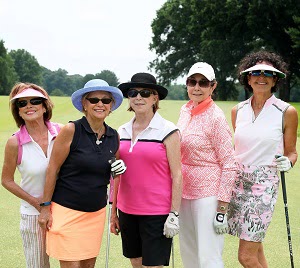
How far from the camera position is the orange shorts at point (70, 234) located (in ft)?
11.0

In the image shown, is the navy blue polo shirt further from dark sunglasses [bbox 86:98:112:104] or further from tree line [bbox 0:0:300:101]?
tree line [bbox 0:0:300:101]

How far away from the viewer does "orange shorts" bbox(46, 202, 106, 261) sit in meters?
3.34

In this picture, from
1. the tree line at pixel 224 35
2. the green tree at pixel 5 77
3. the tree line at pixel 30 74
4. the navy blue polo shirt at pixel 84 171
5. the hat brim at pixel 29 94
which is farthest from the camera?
the tree line at pixel 30 74

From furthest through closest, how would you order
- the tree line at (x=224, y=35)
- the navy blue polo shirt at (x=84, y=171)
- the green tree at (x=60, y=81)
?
the green tree at (x=60, y=81)
the tree line at (x=224, y=35)
the navy blue polo shirt at (x=84, y=171)

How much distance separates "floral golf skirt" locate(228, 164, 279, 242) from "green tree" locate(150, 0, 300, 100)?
117ft

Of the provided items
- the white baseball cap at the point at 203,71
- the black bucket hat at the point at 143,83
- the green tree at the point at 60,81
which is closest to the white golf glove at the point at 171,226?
the black bucket hat at the point at 143,83

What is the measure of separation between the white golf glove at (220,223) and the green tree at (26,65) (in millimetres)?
101189

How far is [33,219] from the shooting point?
3480 millimetres

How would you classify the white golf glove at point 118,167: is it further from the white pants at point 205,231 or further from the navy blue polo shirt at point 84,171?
the white pants at point 205,231

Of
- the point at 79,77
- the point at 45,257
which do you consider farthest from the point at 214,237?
the point at 79,77

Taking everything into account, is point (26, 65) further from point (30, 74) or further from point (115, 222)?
point (115, 222)

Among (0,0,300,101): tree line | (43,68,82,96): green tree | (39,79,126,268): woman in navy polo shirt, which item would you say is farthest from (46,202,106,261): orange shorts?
(43,68,82,96): green tree

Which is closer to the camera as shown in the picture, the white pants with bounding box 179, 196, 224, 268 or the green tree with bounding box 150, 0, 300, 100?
the white pants with bounding box 179, 196, 224, 268

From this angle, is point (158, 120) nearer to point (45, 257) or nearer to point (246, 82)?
point (246, 82)
